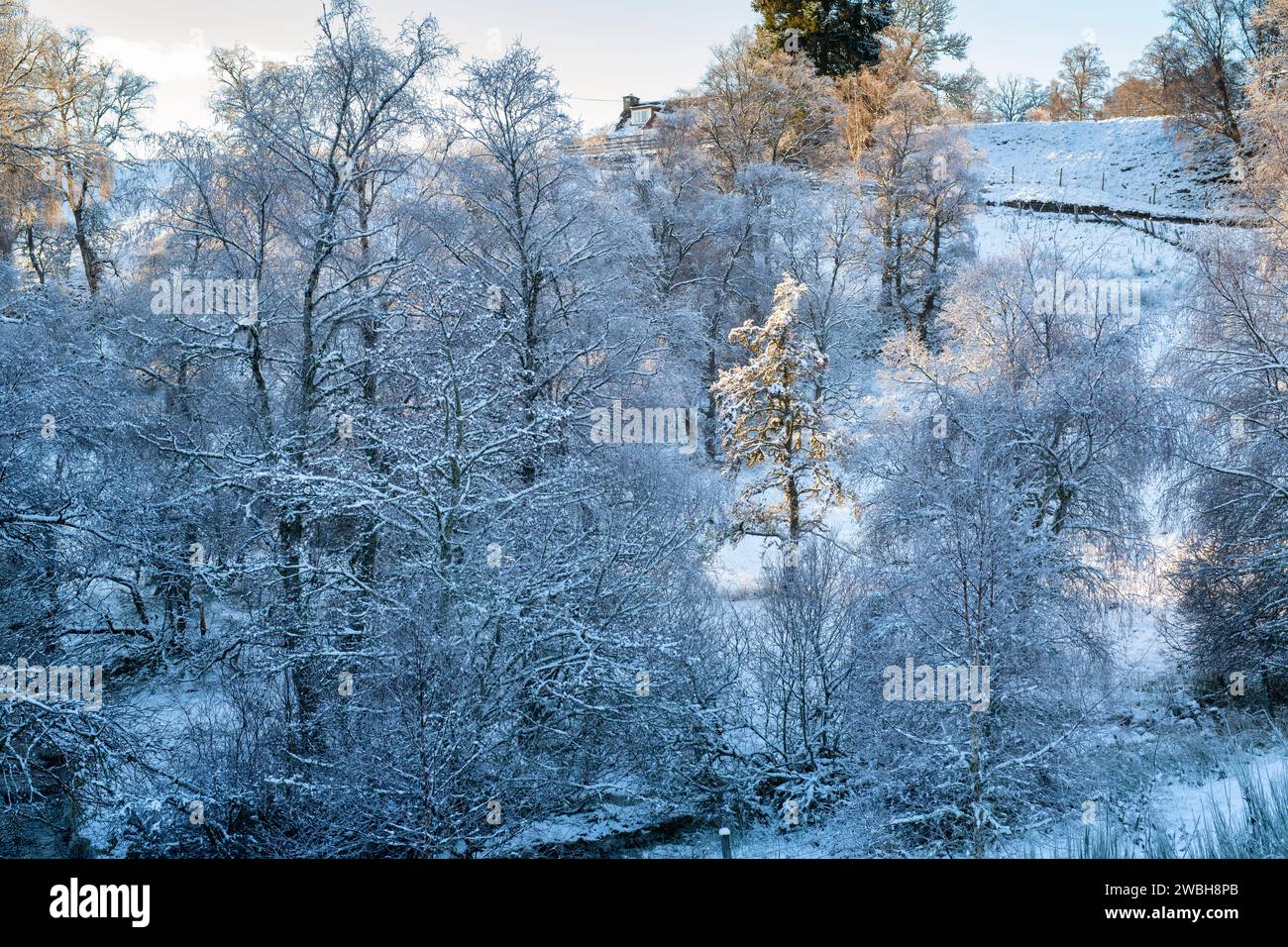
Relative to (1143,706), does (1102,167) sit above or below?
above

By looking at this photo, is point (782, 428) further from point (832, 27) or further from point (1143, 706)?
point (832, 27)

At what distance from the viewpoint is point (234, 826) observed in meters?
11.8

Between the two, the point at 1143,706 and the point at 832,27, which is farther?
the point at 832,27

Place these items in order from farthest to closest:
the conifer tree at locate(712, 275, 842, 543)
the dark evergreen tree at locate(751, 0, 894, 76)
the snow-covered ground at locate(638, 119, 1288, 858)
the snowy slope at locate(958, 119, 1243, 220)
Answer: the dark evergreen tree at locate(751, 0, 894, 76) → the snowy slope at locate(958, 119, 1243, 220) → the conifer tree at locate(712, 275, 842, 543) → the snow-covered ground at locate(638, 119, 1288, 858)

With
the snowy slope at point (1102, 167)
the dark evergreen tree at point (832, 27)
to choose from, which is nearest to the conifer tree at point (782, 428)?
the snowy slope at point (1102, 167)

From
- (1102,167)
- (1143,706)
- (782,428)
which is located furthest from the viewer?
(1102,167)

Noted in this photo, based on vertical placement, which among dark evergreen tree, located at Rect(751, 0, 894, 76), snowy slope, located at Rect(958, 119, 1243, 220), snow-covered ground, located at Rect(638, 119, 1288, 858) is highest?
dark evergreen tree, located at Rect(751, 0, 894, 76)

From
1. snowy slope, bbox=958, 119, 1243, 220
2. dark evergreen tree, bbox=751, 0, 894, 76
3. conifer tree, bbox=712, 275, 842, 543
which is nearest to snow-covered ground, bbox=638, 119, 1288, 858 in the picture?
snowy slope, bbox=958, 119, 1243, 220

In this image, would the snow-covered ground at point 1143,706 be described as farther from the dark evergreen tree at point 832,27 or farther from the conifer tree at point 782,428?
the dark evergreen tree at point 832,27

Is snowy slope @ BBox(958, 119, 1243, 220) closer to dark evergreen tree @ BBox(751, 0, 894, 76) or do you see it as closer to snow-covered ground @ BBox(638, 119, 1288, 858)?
snow-covered ground @ BBox(638, 119, 1288, 858)

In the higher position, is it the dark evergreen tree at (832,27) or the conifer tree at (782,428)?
the dark evergreen tree at (832,27)

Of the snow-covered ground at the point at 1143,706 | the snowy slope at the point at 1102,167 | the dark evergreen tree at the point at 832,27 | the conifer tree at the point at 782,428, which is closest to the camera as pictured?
the snow-covered ground at the point at 1143,706

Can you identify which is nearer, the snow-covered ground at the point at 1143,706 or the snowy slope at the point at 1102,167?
the snow-covered ground at the point at 1143,706

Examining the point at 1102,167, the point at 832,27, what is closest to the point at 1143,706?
the point at 1102,167
